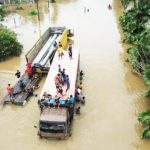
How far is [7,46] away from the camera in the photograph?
2619 cm

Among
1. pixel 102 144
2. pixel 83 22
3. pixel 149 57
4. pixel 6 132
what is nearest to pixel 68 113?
pixel 102 144

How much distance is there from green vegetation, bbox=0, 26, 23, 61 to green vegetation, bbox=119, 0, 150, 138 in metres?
9.70

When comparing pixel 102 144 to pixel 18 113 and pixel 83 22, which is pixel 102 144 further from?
pixel 83 22

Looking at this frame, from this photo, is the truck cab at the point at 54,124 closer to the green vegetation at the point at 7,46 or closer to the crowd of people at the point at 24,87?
the crowd of people at the point at 24,87

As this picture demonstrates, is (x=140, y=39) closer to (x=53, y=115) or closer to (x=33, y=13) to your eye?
(x=53, y=115)

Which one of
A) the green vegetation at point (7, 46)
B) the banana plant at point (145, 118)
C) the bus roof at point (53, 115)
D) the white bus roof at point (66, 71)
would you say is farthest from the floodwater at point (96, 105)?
the white bus roof at point (66, 71)

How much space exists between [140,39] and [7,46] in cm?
1101

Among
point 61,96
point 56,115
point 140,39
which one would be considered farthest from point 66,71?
point 140,39

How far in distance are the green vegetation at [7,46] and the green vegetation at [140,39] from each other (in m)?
9.70

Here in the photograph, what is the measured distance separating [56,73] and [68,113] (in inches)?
156

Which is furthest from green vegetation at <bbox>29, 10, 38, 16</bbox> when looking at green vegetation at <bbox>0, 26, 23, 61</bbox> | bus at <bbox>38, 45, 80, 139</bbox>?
bus at <bbox>38, 45, 80, 139</bbox>

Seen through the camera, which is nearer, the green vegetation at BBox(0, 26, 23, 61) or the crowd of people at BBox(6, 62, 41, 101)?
the crowd of people at BBox(6, 62, 41, 101)

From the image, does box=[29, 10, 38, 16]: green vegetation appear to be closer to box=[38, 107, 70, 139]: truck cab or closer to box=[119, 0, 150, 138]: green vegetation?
box=[119, 0, 150, 138]: green vegetation

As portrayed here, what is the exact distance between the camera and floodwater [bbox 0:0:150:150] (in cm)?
1661
